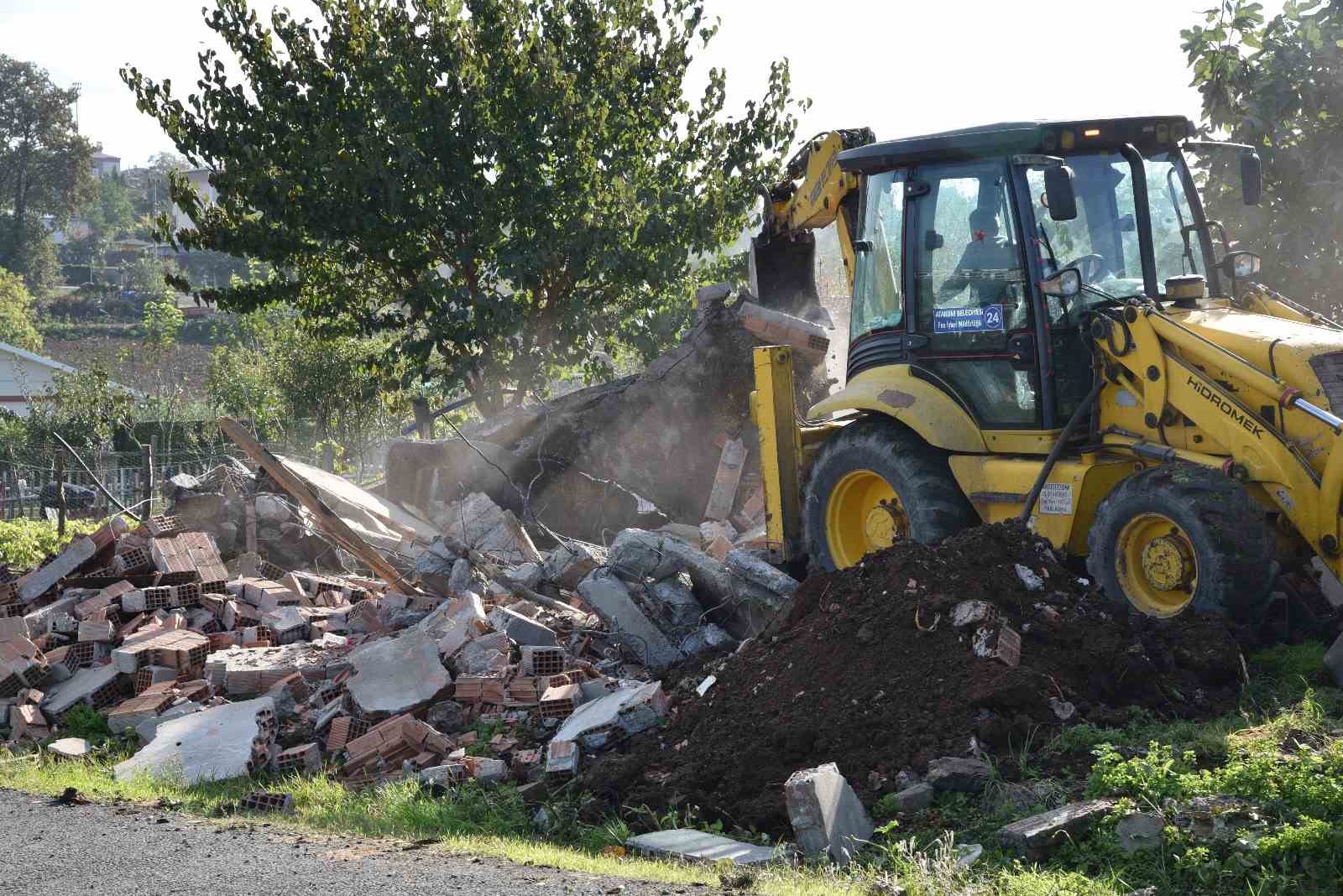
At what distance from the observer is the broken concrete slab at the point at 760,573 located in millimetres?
9055

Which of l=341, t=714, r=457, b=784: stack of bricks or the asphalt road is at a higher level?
the asphalt road

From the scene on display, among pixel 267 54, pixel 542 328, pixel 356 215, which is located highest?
pixel 267 54

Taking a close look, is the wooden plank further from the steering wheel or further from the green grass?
the steering wheel

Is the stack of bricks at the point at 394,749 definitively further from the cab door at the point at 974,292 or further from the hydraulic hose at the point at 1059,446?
the cab door at the point at 974,292

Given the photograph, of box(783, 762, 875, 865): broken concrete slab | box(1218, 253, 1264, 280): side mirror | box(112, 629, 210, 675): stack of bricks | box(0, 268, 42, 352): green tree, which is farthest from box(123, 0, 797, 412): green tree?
box(0, 268, 42, 352): green tree

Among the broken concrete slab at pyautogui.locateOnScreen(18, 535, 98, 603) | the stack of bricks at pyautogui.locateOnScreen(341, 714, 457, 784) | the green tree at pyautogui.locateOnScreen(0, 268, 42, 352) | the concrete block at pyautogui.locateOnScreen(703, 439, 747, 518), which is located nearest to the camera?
the stack of bricks at pyautogui.locateOnScreen(341, 714, 457, 784)

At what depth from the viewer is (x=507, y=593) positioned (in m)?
10.4

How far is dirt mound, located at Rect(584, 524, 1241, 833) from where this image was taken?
6168 millimetres

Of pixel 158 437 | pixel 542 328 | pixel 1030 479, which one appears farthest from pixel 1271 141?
pixel 158 437

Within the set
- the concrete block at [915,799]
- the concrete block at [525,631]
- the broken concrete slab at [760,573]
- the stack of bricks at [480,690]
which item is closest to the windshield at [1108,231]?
the broken concrete slab at [760,573]

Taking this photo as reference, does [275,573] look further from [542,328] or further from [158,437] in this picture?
[158,437]

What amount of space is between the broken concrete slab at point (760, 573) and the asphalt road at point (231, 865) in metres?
3.73

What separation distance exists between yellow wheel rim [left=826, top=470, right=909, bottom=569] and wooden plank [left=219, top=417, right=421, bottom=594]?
392 centimetres

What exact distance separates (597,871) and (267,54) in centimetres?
1318
